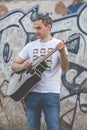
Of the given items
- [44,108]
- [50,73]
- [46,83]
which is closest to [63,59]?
[50,73]

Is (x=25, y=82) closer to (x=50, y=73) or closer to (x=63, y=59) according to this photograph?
(x=50, y=73)

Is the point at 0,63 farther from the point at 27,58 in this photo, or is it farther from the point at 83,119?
the point at 27,58

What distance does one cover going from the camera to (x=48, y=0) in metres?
7.44

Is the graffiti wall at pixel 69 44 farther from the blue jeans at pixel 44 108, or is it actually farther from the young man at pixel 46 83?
the blue jeans at pixel 44 108

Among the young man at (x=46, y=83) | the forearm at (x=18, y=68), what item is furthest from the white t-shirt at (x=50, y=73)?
the forearm at (x=18, y=68)

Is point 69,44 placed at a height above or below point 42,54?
above

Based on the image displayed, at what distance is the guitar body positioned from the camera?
16.1ft

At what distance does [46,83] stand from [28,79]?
20 centimetres

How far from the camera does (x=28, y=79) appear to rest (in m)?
4.96

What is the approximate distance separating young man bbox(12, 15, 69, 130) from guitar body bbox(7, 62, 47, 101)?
0.06 metres

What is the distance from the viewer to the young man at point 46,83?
4969 millimetres

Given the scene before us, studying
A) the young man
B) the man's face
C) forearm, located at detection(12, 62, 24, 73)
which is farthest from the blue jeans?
the man's face

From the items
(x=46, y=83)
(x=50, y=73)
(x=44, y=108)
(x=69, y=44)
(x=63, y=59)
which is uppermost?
(x=69, y=44)

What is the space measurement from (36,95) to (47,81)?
0.20m
